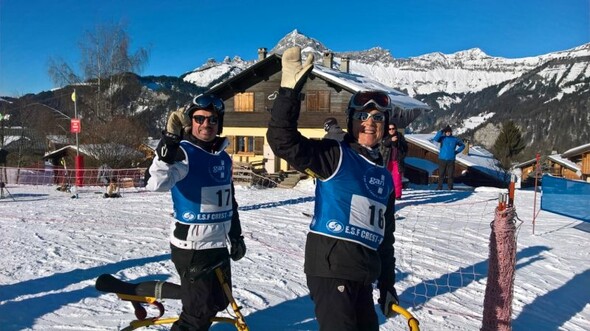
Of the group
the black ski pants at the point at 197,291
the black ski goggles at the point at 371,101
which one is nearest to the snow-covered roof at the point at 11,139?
the black ski pants at the point at 197,291

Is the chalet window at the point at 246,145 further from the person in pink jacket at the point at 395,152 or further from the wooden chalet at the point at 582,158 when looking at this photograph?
the wooden chalet at the point at 582,158

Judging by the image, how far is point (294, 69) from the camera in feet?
7.82

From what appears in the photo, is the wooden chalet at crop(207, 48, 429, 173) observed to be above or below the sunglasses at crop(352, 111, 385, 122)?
above

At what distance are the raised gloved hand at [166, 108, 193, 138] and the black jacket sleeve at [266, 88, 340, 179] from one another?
97 centimetres

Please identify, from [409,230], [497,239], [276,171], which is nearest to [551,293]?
[497,239]

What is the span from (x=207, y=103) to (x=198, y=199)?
0.73 metres

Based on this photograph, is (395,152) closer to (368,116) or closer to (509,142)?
(368,116)

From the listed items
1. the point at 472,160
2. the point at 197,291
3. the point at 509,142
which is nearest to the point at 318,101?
the point at 197,291

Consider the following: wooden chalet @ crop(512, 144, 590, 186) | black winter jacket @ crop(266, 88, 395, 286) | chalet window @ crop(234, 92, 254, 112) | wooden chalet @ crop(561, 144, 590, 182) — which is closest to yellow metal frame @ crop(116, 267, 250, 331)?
black winter jacket @ crop(266, 88, 395, 286)

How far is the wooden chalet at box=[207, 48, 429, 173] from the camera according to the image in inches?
1101

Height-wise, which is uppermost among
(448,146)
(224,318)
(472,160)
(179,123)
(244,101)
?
(244,101)

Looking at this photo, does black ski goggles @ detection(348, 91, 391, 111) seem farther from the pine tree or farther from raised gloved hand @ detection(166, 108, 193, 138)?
the pine tree

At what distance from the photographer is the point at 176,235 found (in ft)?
10.7

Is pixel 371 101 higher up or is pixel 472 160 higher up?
pixel 472 160
